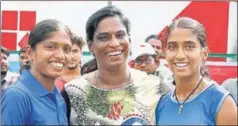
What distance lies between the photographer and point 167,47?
2.06m

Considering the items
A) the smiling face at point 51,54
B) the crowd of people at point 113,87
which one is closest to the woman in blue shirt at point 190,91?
the crowd of people at point 113,87

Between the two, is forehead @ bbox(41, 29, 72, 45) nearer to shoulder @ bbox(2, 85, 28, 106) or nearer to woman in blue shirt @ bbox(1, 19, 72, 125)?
woman in blue shirt @ bbox(1, 19, 72, 125)

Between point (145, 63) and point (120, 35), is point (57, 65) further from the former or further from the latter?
point (145, 63)

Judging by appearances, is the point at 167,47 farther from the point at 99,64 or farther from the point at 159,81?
the point at 99,64

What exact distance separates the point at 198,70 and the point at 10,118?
0.85 m

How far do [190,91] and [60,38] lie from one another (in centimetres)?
63

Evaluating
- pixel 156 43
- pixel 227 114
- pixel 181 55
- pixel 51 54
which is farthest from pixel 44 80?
pixel 156 43

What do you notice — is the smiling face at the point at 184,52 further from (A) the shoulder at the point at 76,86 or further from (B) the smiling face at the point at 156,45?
(B) the smiling face at the point at 156,45

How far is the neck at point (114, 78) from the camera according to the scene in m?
2.18

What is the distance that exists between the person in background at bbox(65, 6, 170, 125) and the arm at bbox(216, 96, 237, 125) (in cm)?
35

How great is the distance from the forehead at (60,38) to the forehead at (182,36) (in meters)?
0.46

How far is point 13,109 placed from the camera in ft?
5.90

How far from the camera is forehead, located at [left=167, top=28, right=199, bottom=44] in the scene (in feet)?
6.53

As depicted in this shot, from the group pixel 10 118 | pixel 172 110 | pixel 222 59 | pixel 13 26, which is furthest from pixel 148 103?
pixel 13 26
